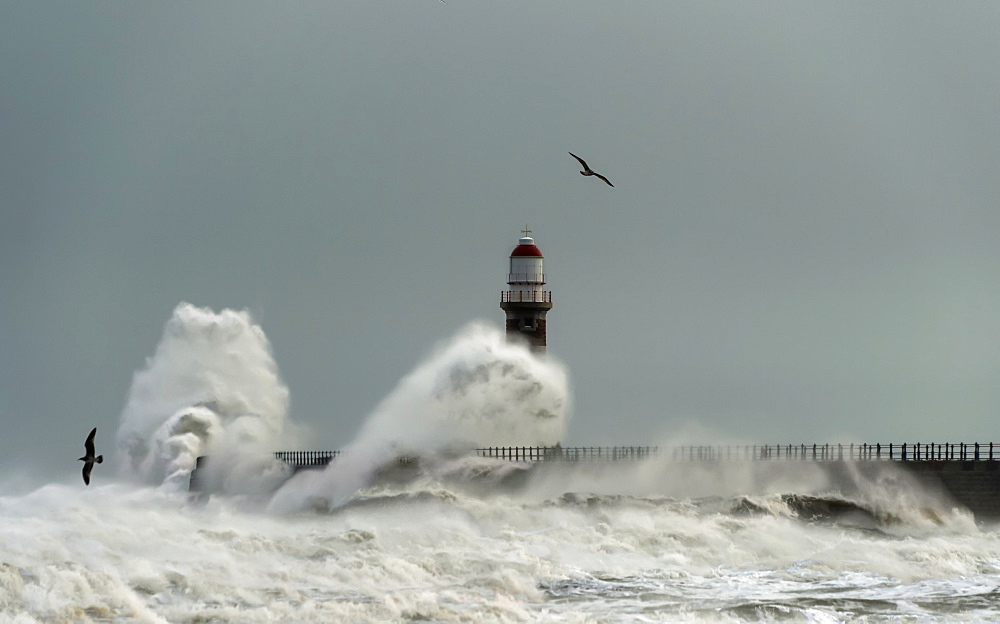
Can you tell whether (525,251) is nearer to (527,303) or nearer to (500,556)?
(527,303)

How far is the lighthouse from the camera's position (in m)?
70.6

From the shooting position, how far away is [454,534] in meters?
60.6

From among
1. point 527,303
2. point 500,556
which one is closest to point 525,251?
point 527,303

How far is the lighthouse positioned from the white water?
811mm

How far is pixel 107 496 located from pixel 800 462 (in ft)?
77.0

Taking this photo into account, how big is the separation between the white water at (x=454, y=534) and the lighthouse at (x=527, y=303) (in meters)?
0.81

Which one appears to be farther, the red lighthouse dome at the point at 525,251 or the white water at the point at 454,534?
the red lighthouse dome at the point at 525,251

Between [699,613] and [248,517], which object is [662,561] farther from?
[248,517]

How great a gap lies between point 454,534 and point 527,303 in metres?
11.9

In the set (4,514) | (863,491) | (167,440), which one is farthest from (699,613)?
(167,440)

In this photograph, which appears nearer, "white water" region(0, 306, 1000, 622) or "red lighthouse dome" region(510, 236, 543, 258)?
"white water" region(0, 306, 1000, 622)

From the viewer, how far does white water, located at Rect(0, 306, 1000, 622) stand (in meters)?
50.0

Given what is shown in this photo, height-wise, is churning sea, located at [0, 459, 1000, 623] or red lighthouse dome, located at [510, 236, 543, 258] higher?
red lighthouse dome, located at [510, 236, 543, 258]

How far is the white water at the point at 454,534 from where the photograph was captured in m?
50.0
